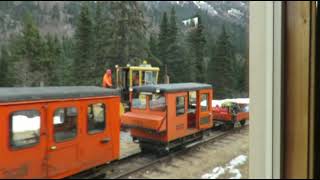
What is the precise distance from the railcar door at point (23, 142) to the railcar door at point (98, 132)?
0.89m

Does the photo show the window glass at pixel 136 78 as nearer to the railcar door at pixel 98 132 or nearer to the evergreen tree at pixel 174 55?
the evergreen tree at pixel 174 55

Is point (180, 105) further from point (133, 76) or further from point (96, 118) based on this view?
point (133, 76)

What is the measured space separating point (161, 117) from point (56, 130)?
2961 millimetres

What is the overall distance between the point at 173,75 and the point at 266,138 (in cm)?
2108

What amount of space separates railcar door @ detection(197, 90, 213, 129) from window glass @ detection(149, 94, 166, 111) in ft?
4.52

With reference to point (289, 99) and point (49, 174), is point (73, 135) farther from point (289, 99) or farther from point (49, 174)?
point (289, 99)

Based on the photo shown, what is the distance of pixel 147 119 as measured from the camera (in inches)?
353

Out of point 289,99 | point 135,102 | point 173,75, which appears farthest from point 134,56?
point 289,99

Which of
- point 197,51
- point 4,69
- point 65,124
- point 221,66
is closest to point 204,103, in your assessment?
point 65,124

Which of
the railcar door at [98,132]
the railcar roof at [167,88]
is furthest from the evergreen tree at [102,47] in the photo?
the railcar door at [98,132]

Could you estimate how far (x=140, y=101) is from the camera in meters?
9.49

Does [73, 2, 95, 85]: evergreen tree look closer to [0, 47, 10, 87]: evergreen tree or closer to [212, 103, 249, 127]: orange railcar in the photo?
[0, 47, 10, 87]: evergreen tree

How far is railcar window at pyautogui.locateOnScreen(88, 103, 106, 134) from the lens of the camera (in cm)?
693

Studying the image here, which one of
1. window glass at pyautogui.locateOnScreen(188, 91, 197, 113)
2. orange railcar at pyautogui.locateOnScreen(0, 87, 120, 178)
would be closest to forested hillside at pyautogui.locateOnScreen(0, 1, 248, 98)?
window glass at pyautogui.locateOnScreen(188, 91, 197, 113)
